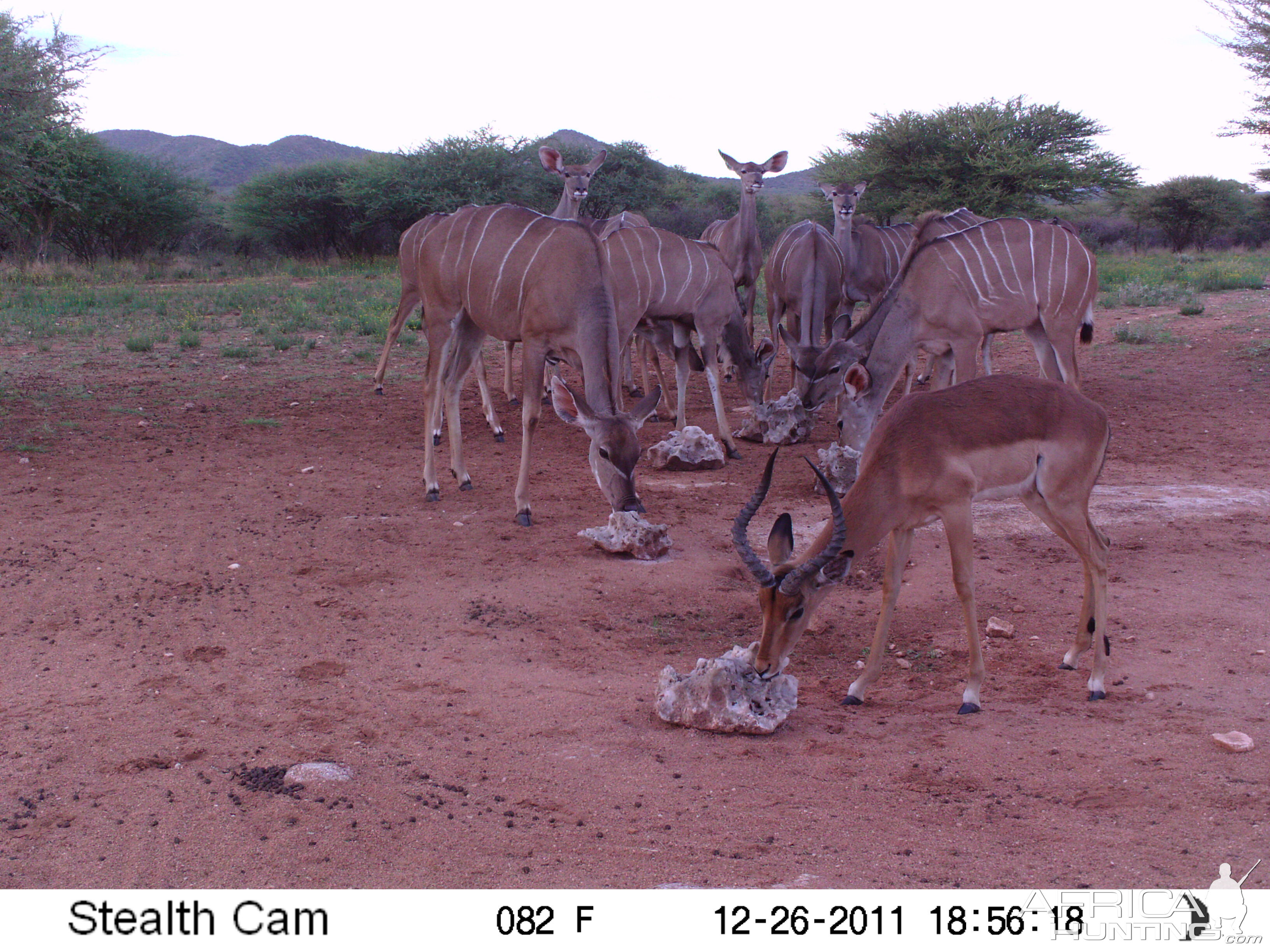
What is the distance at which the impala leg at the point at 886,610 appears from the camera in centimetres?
496

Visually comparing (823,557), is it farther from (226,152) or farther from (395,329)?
(226,152)

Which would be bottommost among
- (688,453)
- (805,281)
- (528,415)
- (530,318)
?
(688,453)

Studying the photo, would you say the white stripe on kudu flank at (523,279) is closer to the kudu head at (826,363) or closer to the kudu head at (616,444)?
the kudu head at (616,444)

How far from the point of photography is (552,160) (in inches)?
544

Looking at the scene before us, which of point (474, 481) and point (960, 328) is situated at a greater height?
point (960, 328)

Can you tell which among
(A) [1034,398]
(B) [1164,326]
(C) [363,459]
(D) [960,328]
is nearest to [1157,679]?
(A) [1034,398]

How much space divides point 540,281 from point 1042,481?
419 cm

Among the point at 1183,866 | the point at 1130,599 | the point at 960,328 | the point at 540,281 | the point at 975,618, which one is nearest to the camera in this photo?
the point at 1183,866

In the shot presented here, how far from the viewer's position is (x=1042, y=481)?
510 centimetres

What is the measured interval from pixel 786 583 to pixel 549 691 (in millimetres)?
1265

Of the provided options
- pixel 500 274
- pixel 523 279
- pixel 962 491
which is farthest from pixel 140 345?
pixel 962 491

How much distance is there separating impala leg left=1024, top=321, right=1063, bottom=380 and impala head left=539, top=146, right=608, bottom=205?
575cm

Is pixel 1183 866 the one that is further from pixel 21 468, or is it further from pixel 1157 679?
pixel 21 468

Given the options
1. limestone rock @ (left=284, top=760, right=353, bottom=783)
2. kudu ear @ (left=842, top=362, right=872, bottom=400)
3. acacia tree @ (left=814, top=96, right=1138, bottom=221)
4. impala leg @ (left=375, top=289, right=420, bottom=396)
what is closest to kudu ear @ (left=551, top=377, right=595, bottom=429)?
kudu ear @ (left=842, top=362, right=872, bottom=400)
